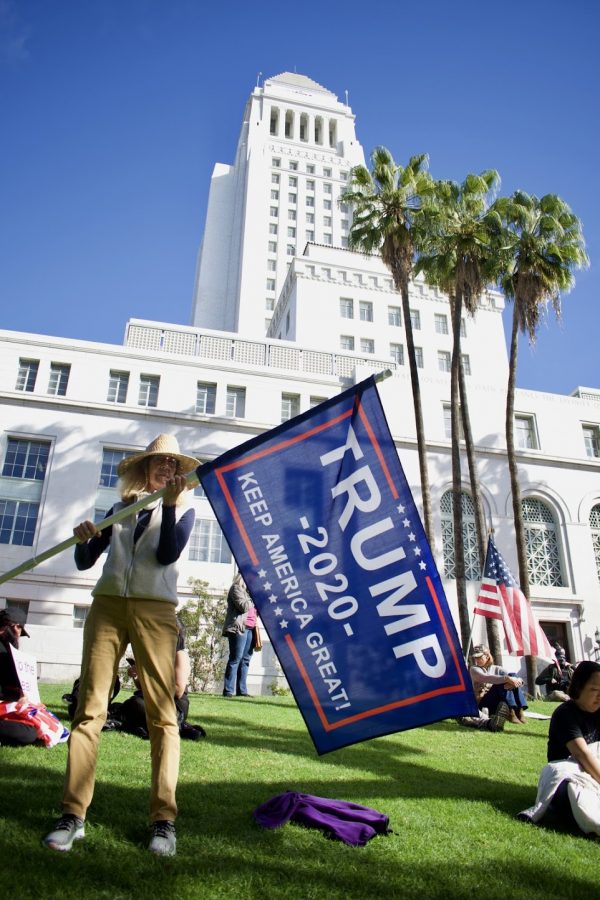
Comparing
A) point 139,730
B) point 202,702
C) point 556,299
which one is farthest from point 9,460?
point 556,299

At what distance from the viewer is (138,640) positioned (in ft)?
12.4

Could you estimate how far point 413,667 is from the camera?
4277mm

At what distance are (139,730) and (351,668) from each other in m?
4.03

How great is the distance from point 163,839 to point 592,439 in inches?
1339

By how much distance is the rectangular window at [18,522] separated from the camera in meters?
23.9

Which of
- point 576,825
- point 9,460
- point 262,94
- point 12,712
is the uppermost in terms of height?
point 262,94

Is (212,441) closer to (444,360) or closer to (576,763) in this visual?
(576,763)

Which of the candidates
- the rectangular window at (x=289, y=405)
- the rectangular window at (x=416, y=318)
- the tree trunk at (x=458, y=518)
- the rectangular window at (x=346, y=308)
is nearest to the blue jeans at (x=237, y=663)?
the tree trunk at (x=458, y=518)

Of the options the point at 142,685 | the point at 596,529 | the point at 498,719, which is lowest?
the point at 498,719

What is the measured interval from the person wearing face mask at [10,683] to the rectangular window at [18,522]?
18.3 meters

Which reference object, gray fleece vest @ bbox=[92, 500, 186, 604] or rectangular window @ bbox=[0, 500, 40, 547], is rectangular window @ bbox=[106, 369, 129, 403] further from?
gray fleece vest @ bbox=[92, 500, 186, 604]

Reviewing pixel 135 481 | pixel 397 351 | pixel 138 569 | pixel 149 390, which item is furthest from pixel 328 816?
pixel 397 351

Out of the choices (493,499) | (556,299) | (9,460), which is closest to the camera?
(556,299)

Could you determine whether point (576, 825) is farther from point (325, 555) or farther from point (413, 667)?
point (325, 555)
